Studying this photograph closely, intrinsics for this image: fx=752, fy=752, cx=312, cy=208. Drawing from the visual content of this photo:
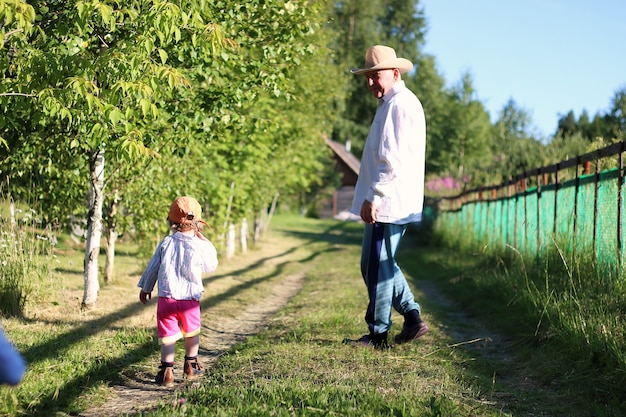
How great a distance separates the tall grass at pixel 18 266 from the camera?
24.0ft

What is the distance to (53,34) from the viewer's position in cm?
661

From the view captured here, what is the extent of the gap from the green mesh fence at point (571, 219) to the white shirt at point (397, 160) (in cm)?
156

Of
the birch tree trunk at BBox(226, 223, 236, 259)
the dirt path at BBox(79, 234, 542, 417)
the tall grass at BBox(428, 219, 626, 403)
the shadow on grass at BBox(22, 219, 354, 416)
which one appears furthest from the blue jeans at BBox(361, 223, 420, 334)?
the birch tree trunk at BBox(226, 223, 236, 259)

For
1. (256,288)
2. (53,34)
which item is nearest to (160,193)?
(256,288)

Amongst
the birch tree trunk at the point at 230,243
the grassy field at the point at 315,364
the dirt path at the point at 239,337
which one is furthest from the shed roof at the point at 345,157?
the grassy field at the point at 315,364

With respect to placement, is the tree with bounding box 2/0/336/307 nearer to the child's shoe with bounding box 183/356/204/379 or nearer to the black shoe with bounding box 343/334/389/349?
the child's shoe with bounding box 183/356/204/379

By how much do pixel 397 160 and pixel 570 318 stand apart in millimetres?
1951

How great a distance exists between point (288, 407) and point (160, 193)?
6576 millimetres

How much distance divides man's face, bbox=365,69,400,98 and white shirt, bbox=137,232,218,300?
194cm

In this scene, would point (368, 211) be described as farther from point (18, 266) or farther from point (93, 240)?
point (18, 266)

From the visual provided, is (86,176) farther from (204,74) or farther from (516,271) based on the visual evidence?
(516,271)

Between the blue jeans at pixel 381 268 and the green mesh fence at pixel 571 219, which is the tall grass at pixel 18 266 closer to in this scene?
the blue jeans at pixel 381 268

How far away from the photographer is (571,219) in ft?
28.4

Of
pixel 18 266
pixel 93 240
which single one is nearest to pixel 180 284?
pixel 18 266
